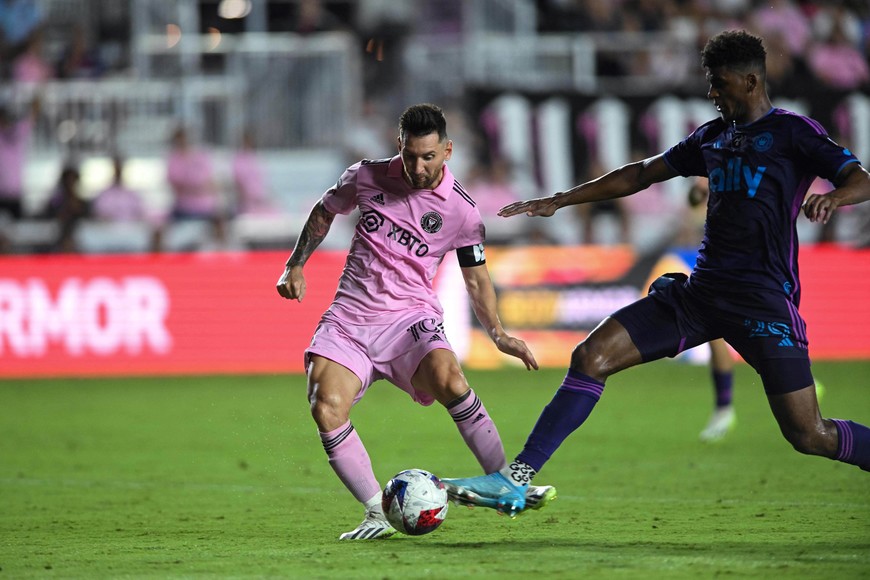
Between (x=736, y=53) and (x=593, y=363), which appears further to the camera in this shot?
(x=593, y=363)

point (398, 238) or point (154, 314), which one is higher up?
point (398, 238)

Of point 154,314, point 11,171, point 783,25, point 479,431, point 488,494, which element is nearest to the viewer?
point 488,494

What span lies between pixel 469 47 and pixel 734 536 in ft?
50.0

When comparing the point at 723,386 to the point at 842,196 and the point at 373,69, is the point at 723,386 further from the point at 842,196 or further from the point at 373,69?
the point at 373,69

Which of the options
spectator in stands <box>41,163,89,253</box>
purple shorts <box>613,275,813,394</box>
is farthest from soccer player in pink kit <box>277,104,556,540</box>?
spectator in stands <box>41,163,89,253</box>

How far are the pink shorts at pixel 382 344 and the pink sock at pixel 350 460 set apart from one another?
10.9 inches

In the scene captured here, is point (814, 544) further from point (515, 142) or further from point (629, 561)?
point (515, 142)

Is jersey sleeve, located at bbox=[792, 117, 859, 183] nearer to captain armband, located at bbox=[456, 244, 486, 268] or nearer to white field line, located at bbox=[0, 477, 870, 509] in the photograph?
captain armband, located at bbox=[456, 244, 486, 268]

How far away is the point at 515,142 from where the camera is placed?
62.7 feet

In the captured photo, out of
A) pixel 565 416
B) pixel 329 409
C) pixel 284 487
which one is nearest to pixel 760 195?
pixel 565 416

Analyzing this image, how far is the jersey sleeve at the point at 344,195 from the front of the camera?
22.4 ft

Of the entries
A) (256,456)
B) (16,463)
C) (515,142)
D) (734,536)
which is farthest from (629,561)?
(515,142)

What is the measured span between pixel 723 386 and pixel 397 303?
14.9ft

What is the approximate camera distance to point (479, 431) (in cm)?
649
